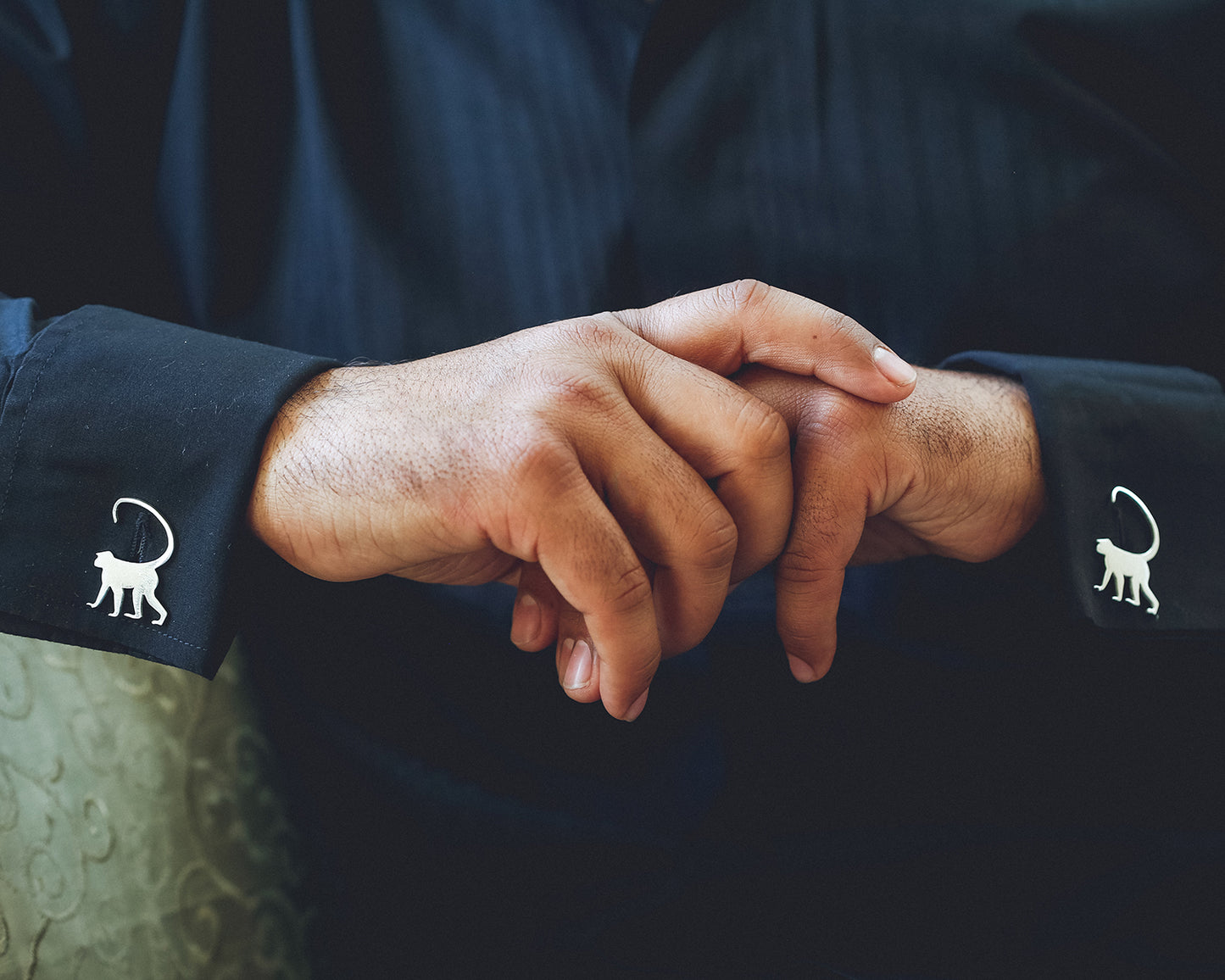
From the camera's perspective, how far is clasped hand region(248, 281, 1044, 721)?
0.78 meters

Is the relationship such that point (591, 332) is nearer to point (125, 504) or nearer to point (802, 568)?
point (802, 568)

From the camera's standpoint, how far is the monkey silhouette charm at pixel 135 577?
2.64 ft

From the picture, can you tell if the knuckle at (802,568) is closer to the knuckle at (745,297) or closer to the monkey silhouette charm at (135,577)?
the knuckle at (745,297)

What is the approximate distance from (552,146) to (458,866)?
1183 millimetres

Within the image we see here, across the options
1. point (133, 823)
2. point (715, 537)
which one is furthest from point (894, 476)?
point (133, 823)

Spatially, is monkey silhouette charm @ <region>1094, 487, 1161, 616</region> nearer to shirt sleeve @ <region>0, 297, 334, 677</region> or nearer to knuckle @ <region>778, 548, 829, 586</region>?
knuckle @ <region>778, 548, 829, 586</region>

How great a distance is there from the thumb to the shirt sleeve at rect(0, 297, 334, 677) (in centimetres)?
47

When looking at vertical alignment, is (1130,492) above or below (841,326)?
below

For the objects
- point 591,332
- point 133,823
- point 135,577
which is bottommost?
point 133,823

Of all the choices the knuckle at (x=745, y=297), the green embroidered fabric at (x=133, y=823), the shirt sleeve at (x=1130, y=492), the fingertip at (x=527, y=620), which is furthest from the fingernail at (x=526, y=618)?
the shirt sleeve at (x=1130, y=492)

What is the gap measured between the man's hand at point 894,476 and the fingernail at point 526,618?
30 centimetres

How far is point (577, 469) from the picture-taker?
77 centimetres

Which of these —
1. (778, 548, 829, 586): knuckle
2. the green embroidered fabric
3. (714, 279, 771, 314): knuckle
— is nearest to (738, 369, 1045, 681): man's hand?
(778, 548, 829, 586): knuckle

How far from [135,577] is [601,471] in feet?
1.64
